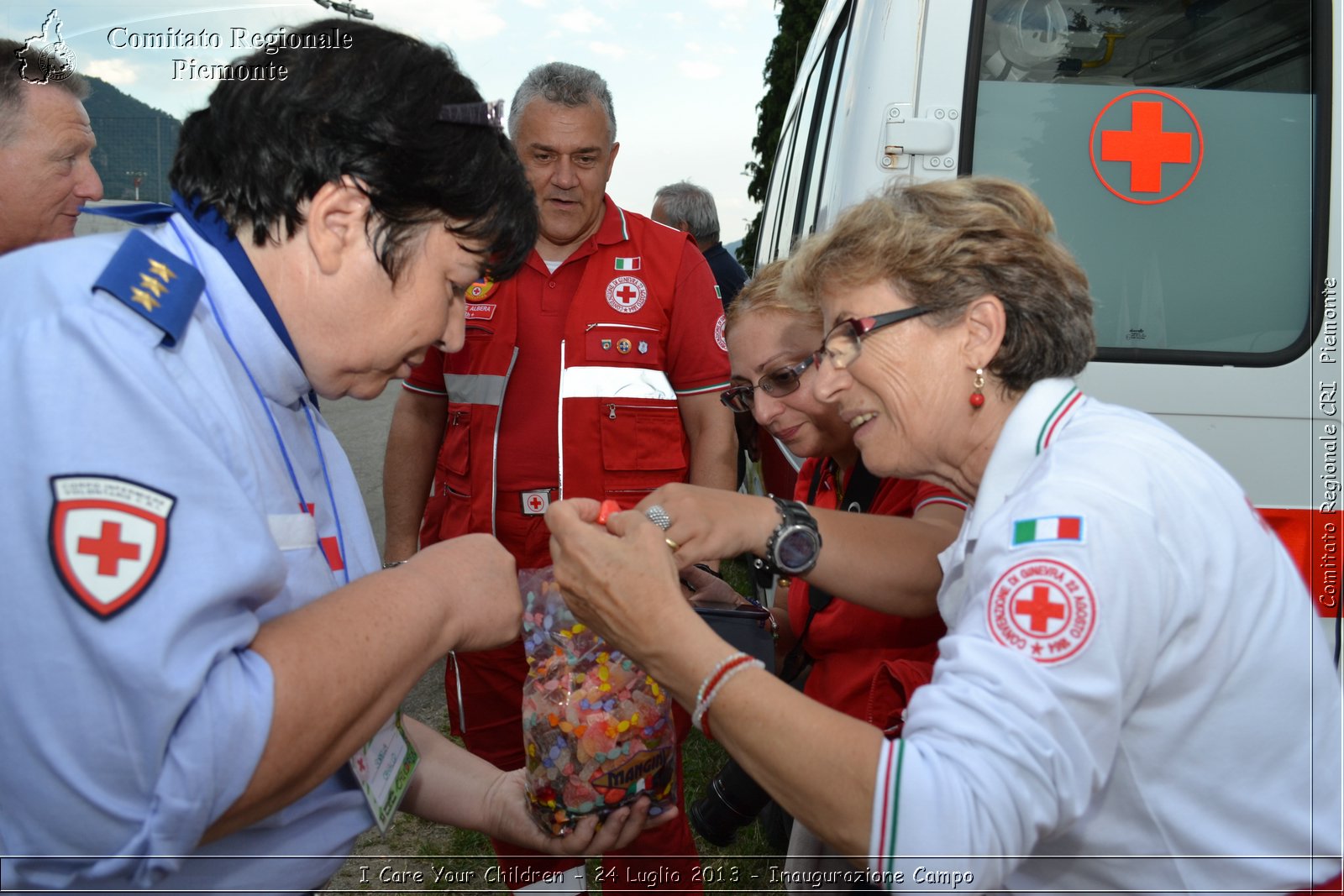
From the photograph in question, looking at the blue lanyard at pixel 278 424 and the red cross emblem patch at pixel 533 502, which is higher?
the blue lanyard at pixel 278 424

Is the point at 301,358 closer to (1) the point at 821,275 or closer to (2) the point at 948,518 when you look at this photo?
(1) the point at 821,275

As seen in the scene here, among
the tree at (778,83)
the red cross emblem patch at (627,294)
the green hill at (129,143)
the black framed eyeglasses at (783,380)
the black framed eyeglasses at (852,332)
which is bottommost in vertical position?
the black framed eyeglasses at (783,380)

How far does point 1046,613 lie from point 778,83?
932 centimetres

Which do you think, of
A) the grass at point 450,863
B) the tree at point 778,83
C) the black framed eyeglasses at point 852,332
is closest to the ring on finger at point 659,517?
the black framed eyeglasses at point 852,332

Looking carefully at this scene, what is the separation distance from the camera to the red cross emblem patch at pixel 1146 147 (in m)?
2.44

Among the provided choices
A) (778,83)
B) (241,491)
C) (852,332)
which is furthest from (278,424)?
(778,83)

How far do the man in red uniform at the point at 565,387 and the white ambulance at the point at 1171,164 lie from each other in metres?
0.83

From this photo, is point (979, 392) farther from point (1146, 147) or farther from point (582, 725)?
point (1146, 147)

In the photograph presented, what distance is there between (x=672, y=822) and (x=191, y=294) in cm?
203

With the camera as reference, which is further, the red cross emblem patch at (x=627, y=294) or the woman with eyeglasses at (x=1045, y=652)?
the red cross emblem patch at (x=627, y=294)

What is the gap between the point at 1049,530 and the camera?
1.27 m

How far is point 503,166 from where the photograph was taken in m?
1.47

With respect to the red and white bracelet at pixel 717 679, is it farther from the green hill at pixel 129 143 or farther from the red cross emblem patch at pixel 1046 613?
the green hill at pixel 129 143

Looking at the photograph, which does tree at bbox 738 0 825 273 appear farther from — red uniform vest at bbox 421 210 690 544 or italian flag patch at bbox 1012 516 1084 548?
italian flag patch at bbox 1012 516 1084 548
